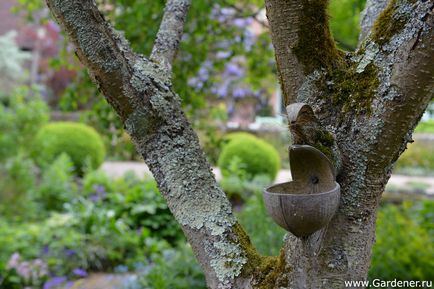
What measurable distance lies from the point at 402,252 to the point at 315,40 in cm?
267

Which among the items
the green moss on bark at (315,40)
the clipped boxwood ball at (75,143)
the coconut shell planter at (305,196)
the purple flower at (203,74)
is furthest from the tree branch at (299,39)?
the clipped boxwood ball at (75,143)

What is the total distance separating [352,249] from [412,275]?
7.67 ft

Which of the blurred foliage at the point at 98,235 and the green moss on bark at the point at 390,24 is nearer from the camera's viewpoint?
the green moss on bark at the point at 390,24

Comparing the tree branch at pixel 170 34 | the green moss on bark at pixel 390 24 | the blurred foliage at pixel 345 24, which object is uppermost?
the blurred foliage at pixel 345 24

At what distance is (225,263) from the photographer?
123 cm

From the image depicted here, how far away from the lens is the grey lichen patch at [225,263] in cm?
123

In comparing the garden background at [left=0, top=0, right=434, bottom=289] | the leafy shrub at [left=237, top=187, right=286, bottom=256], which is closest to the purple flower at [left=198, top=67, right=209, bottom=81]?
the garden background at [left=0, top=0, right=434, bottom=289]

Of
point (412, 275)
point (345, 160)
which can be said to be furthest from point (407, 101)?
point (412, 275)

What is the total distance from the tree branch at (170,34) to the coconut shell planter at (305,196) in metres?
0.54

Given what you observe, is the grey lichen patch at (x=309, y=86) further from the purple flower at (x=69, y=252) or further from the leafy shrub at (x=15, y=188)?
the leafy shrub at (x=15, y=188)

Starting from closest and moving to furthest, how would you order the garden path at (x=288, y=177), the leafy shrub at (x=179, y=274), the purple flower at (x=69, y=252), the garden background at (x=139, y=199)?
1. the leafy shrub at (x=179, y=274)
2. the garden background at (x=139, y=199)
3. the purple flower at (x=69, y=252)
4. the garden path at (x=288, y=177)

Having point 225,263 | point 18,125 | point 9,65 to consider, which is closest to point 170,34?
point 225,263

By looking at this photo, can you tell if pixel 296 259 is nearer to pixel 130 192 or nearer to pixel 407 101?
pixel 407 101

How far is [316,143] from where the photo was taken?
1.09 meters
